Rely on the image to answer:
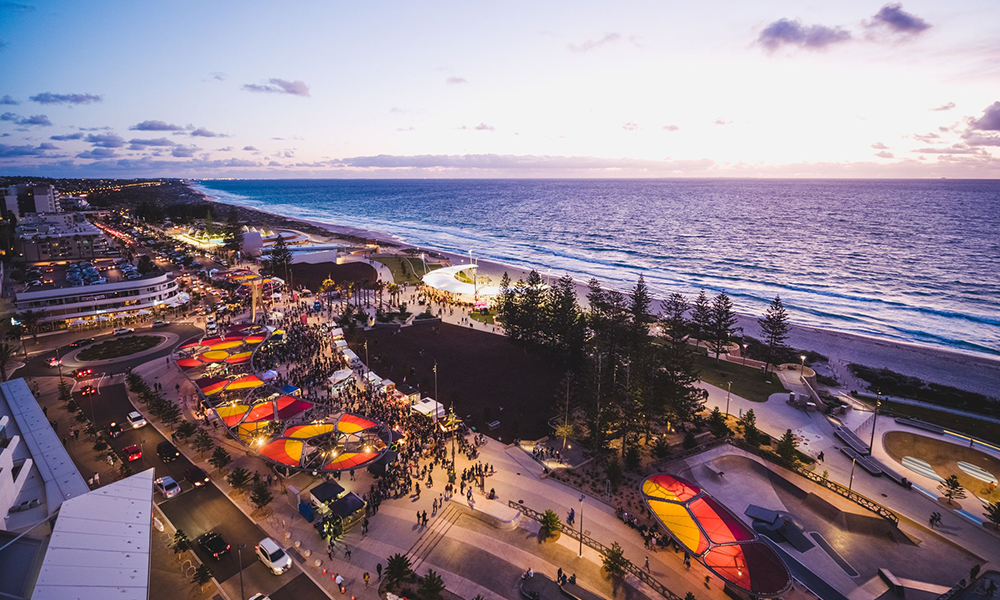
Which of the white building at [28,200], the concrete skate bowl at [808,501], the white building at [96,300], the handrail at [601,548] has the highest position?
the white building at [28,200]

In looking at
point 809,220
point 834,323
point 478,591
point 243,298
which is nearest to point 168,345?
point 243,298

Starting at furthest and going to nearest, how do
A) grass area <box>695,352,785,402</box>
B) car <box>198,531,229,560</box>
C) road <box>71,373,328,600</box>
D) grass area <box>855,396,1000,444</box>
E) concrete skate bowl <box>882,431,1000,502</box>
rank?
grass area <box>695,352,785,402</box> < grass area <box>855,396,1000,444</box> < concrete skate bowl <box>882,431,1000,502</box> < car <box>198,531,229,560</box> < road <box>71,373,328,600</box>

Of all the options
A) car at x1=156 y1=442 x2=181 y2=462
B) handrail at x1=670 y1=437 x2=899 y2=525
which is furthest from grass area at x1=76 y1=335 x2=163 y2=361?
handrail at x1=670 y1=437 x2=899 y2=525

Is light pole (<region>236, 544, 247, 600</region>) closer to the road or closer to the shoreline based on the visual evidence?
the road

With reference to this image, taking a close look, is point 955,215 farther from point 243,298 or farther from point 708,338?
point 243,298

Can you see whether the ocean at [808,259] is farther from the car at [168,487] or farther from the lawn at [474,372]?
A: the car at [168,487]

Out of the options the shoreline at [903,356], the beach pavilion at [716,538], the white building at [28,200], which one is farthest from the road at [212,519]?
the white building at [28,200]
